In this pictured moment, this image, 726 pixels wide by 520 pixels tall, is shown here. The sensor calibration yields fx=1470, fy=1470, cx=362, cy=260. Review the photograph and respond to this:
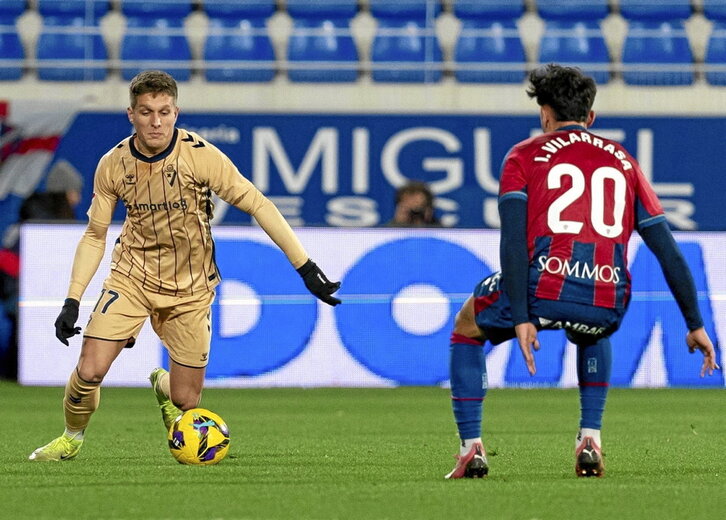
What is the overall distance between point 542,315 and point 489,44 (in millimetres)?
12526

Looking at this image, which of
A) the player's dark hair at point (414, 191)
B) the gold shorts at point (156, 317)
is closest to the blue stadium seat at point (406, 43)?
the player's dark hair at point (414, 191)

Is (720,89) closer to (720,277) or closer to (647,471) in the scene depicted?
Result: (720,277)

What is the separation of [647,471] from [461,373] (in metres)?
1.07

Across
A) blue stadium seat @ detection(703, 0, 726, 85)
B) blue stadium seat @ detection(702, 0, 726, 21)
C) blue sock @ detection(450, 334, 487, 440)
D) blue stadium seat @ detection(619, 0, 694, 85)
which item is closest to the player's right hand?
blue sock @ detection(450, 334, 487, 440)

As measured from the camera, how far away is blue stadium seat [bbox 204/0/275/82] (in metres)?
16.9

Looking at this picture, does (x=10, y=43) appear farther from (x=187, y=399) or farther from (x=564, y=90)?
(x=564, y=90)

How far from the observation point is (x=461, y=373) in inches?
220

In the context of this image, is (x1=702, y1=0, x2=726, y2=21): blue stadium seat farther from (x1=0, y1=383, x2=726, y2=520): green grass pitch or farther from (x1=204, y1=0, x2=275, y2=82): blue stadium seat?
(x1=0, y1=383, x2=726, y2=520): green grass pitch

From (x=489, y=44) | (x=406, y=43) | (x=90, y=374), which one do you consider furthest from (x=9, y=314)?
(x=489, y=44)

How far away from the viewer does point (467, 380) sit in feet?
18.3

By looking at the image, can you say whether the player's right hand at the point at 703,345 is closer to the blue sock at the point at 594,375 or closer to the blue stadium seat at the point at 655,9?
the blue sock at the point at 594,375

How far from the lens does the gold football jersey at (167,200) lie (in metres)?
6.36

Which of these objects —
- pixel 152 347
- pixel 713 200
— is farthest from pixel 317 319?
pixel 713 200

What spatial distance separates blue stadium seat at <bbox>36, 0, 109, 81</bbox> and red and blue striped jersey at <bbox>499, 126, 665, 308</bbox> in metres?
11.8
